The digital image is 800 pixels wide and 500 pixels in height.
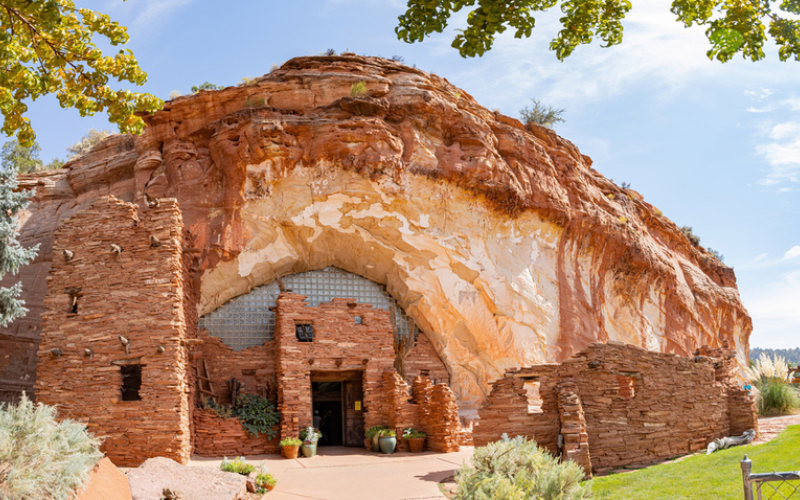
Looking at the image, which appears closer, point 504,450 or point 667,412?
point 504,450

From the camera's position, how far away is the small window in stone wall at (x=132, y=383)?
14.5m

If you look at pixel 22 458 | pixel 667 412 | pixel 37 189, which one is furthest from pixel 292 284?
pixel 22 458

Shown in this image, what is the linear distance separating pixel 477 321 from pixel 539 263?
2914 mm

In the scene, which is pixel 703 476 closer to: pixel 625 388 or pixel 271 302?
pixel 625 388

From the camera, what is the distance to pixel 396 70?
62.5ft

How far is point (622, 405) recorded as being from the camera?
11.3m

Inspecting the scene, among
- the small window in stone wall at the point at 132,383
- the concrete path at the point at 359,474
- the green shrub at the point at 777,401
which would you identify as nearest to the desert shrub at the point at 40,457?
the concrete path at the point at 359,474

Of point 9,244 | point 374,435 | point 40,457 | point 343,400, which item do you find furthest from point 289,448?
point 40,457

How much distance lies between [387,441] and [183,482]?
6.86 metres

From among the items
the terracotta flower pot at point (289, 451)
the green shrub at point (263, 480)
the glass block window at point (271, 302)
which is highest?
the glass block window at point (271, 302)

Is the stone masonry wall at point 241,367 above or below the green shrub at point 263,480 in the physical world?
above

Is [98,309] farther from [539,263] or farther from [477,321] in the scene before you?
[539,263]

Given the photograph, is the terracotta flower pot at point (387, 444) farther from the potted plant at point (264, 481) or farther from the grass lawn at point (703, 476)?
the grass lawn at point (703, 476)

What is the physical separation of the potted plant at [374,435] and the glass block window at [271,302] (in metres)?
4.26
